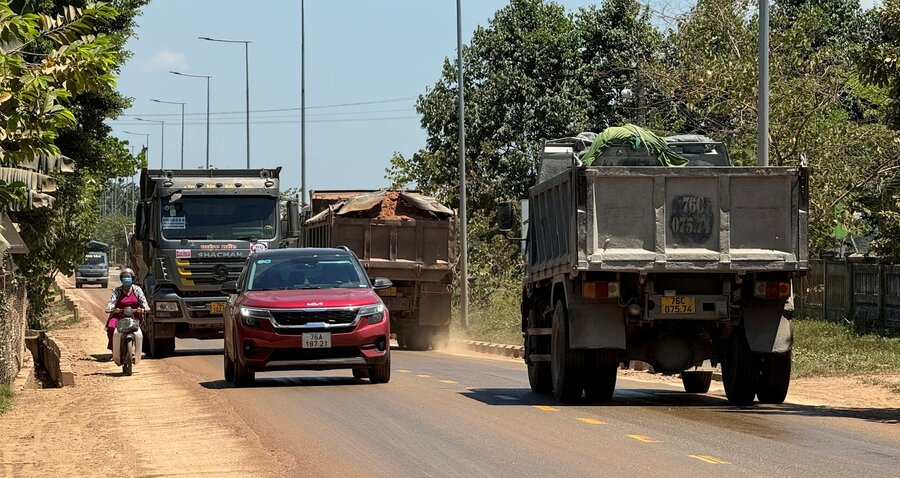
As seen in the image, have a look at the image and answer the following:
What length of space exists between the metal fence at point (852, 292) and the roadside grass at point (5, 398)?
18170 millimetres

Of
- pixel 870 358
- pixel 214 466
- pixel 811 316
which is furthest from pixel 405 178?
pixel 214 466

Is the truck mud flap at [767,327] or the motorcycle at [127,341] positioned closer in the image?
the truck mud flap at [767,327]

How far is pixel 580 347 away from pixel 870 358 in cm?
974

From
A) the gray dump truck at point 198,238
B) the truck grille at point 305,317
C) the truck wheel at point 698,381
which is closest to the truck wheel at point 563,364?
the truck grille at point 305,317

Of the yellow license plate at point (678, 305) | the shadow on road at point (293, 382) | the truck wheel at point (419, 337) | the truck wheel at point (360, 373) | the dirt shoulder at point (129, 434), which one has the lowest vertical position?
the dirt shoulder at point (129, 434)

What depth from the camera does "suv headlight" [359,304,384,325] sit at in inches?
764

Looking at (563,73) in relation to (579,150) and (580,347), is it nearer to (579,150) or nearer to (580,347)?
(579,150)

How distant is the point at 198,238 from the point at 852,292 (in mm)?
13916

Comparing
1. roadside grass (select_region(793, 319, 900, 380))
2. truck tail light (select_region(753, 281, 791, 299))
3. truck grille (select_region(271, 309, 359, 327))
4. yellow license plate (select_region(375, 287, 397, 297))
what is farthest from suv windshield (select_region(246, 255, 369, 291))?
yellow license plate (select_region(375, 287, 397, 297))

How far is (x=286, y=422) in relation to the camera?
15.0 meters

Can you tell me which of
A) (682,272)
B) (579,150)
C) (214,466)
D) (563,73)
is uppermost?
(563,73)

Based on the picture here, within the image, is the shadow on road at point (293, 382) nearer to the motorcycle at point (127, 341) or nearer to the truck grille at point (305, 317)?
the truck grille at point (305, 317)

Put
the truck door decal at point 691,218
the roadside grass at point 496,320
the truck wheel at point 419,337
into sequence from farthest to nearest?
1. the roadside grass at point 496,320
2. the truck wheel at point 419,337
3. the truck door decal at point 691,218

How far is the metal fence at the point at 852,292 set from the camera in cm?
3092
